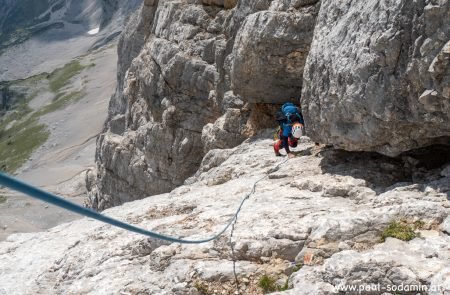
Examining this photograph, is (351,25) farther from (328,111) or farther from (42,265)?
(42,265)

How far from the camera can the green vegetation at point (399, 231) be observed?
8.88 metres

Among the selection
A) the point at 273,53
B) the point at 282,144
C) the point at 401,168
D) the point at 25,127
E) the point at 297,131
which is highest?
the point at 273,53

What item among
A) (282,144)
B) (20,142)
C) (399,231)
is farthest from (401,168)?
(20,142)

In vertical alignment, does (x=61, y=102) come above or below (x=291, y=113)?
below

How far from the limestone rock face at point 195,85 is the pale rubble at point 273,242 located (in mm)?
6534

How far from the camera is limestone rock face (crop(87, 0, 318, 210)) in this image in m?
21.0

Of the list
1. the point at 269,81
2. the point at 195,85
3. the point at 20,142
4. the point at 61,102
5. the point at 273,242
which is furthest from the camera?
the point at 61,102

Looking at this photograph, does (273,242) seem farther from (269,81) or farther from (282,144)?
(269,81)

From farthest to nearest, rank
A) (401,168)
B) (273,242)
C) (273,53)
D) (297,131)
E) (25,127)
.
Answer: (25,127), (273,53), (297,131), (401,168), (273,242)

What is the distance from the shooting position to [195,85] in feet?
105

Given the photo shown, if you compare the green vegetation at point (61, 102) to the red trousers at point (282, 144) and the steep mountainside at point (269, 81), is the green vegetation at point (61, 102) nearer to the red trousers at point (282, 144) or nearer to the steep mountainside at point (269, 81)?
the steep mountainside at point (269, 81)

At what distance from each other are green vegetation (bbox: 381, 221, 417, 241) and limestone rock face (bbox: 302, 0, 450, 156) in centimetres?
265

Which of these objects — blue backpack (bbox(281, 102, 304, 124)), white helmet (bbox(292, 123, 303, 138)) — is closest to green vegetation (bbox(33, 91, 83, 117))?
blue backpack (bbox(281, 102, 304, 124))

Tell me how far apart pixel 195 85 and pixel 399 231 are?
24.6 meters
